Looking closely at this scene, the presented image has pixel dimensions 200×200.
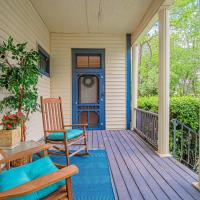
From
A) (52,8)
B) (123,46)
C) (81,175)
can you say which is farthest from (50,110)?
(123,46)

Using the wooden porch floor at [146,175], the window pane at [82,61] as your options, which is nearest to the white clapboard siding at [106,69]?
the window pane at [82,61]

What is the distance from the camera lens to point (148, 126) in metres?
4.60

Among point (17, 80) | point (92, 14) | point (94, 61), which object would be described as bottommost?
point (17, 80)

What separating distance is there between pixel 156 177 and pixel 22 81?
2.15m

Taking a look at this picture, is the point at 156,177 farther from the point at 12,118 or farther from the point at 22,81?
the point at 22,81

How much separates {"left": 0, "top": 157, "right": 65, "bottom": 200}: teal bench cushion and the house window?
3.49 metres

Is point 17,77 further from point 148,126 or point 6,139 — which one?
point 148,126

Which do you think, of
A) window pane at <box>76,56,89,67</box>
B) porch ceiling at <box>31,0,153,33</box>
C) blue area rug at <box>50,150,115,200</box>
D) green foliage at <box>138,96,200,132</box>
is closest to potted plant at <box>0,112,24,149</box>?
blue area rug at <box>50,150,115,200</box>

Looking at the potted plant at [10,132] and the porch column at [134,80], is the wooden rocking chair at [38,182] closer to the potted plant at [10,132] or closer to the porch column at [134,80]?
the potted plant at [10,132]

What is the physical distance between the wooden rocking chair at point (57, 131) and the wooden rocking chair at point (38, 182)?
114cm

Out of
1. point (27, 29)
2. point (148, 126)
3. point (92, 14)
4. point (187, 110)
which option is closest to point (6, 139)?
point (27, 29)

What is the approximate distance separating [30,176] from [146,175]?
1.62 metres

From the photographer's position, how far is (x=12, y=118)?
229 centimetres

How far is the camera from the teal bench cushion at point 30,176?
4.48 feet
